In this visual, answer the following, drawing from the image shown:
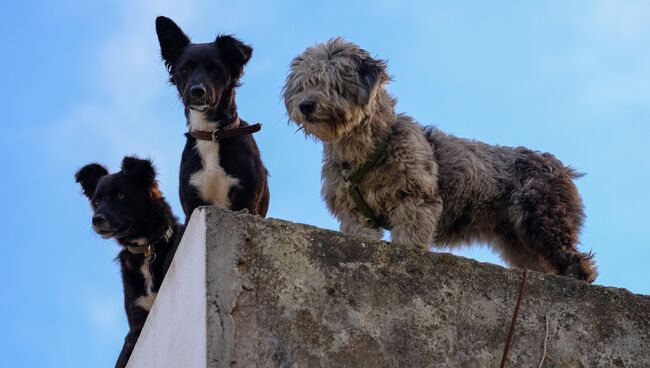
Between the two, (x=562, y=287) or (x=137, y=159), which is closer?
(x=562, y=287)

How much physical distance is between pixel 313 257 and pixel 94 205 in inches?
132

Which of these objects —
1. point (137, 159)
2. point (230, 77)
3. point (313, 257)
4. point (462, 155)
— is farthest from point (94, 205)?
point (313, 257)

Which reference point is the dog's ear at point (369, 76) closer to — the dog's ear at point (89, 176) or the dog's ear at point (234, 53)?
the dog's ear at point (234, 53)

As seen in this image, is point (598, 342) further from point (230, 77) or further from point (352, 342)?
point (230, 77)

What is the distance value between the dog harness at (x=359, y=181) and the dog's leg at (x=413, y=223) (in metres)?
0.15

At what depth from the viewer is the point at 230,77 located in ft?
22.2

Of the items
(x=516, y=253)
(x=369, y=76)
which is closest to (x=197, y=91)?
(x=369, y=76)

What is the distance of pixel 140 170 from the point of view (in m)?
7.38

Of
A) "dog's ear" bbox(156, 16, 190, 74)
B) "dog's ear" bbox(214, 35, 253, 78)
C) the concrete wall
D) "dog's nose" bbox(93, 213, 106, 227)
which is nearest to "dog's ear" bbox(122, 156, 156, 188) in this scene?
"dog's nose" bbox(93, 213, 106, 227)

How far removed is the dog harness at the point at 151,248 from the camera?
7012mm

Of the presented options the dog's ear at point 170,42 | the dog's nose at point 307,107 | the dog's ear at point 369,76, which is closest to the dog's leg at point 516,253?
the dog's ear at point 369,76

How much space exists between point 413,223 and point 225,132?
1.38 m

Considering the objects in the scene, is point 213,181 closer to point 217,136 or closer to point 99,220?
point 217,136

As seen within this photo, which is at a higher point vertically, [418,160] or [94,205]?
[418,160]
